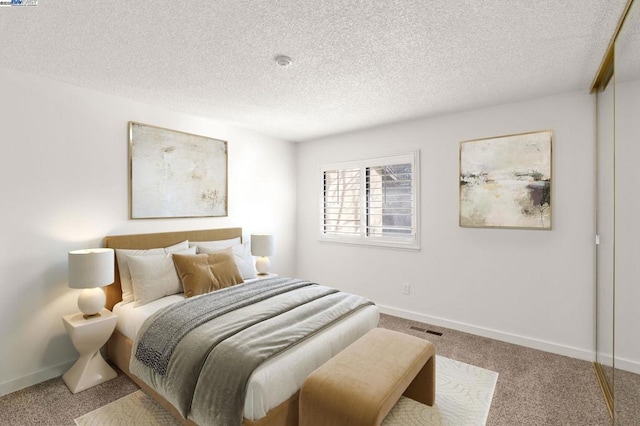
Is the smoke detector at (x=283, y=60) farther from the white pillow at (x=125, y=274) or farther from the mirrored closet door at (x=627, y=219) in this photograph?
the white pillow at (x=125, y=274)

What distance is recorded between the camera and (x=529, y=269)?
9.93 ft

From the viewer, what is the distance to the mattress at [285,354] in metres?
1.58

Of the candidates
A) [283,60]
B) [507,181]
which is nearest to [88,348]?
[283,60]

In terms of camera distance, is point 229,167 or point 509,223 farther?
point 229,167

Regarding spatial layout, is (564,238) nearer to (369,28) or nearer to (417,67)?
(417,67)

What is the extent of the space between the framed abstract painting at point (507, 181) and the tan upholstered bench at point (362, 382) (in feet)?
5.74

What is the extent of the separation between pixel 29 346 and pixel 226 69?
2.72m

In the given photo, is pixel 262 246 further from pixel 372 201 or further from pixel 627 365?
pixel 627 365

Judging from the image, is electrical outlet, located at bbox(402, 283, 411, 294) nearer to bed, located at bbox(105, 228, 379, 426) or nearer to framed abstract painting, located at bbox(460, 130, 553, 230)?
framed abstract painting, located at bbox(460, 130, 553, 230)

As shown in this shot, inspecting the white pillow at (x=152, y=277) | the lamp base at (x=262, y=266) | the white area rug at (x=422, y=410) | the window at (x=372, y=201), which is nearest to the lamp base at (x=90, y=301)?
the white pillow at (x=152, y=277)

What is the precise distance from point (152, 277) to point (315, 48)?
2.33 m

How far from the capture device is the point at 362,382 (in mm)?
1624

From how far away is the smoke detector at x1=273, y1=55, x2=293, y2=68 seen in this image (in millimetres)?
→ 2189

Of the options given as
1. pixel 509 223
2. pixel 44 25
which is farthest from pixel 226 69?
pixel 509 223
